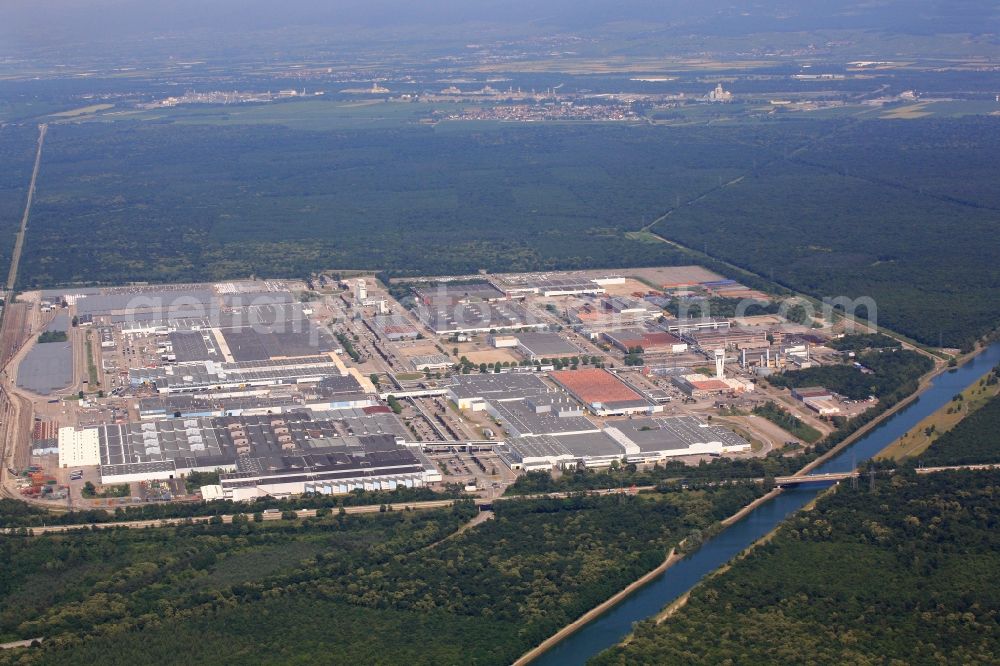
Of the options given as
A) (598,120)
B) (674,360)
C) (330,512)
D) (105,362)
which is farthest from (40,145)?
(330,512)

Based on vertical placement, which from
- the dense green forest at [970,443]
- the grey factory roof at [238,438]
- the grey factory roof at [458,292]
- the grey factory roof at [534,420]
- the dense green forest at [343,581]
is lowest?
the dense green forest at [343,581]

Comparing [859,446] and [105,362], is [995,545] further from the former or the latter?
[105,362]

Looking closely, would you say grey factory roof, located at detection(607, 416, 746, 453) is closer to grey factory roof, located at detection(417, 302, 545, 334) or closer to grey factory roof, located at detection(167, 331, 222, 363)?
→ grey factory roof, located at detection(417, 302, 545, 334)

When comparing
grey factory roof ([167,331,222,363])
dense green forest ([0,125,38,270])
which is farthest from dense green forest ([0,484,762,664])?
dense green forest ([0,125,38,270])

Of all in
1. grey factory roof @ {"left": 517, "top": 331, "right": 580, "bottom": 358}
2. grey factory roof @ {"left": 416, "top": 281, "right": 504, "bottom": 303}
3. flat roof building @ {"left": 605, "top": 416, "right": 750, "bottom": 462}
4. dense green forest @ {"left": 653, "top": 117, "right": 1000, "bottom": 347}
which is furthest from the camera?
dense green forest @ {"left": 653, "top": 117, "right": 1000, "bottom": 347}

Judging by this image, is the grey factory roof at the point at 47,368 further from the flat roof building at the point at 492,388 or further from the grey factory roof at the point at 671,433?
the grey factory roof at the point at 671,433

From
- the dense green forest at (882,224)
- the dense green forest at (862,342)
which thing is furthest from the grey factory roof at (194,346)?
the dense green forest at (882,224)

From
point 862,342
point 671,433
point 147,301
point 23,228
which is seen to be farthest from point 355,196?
point 671,433
